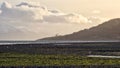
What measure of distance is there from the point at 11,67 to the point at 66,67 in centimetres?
Answer: 972

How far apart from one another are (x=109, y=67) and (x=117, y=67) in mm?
1371

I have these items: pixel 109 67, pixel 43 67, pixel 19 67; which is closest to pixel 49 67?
pixel 43 67

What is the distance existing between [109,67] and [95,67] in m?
2.50

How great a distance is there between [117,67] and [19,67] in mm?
16687

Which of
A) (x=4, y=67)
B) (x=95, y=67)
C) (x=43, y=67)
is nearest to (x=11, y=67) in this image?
(x=4, y=67)

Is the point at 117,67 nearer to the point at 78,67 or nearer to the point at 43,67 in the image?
the point at 78,67

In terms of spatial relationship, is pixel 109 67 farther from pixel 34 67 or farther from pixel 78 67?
pixel 34 67

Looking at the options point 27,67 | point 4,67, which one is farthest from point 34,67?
point 4,67

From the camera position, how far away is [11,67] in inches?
2680

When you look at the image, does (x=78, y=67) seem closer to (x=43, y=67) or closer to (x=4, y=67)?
(x=43, y=67)

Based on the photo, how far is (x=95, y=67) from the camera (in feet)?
218

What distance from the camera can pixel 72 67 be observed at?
66250mm

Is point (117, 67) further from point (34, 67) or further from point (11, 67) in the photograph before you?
point (11, 67)

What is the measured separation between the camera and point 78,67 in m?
67.4
